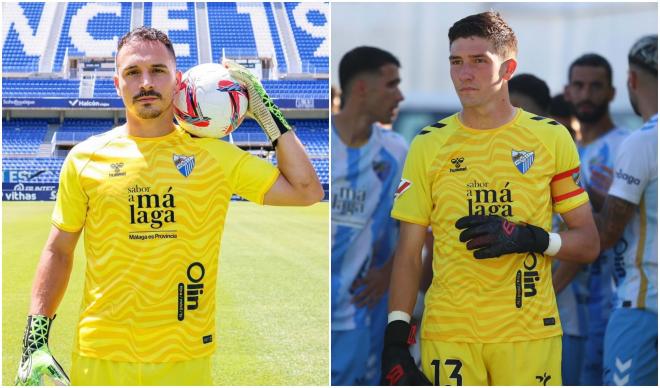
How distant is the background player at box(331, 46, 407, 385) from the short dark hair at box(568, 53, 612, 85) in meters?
1.13

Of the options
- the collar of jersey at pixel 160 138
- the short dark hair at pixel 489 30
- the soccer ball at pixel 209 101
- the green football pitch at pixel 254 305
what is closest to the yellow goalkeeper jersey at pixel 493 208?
the short dark hair at pixel 489 30

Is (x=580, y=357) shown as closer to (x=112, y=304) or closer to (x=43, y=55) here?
(x=112, y=304)

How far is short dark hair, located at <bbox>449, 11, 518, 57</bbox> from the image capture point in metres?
3.05

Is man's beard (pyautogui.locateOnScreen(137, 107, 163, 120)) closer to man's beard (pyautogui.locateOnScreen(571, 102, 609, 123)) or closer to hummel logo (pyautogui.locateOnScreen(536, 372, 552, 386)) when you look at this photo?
hummel logo (pyautogui.locateOnScreen(536, 372, 552, 386))

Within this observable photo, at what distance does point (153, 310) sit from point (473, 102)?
1.54 m

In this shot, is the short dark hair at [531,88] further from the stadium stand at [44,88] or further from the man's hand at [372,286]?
the stadium stand at [44,88]

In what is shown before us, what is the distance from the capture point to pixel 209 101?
2803 millimetres

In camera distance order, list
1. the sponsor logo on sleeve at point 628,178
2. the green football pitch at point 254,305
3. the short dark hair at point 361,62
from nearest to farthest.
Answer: the sponsor logo on sleeve at point 628,178, the short dark hair at point 361,62, the green football pitch at point 254,305

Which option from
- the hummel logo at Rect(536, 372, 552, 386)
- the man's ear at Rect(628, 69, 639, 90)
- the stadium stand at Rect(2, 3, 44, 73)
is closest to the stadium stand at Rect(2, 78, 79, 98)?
the stadium stand at Rect(2, 3, 44, 73)

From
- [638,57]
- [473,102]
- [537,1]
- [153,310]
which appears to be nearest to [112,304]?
[153,310]

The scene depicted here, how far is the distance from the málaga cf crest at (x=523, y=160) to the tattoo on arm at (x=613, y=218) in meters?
1.25

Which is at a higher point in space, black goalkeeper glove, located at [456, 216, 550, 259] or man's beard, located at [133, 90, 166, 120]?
man's beard, located at [133, 90, 166, 120]

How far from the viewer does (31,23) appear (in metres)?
32.4

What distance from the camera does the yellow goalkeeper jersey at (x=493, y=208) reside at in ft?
9.80
